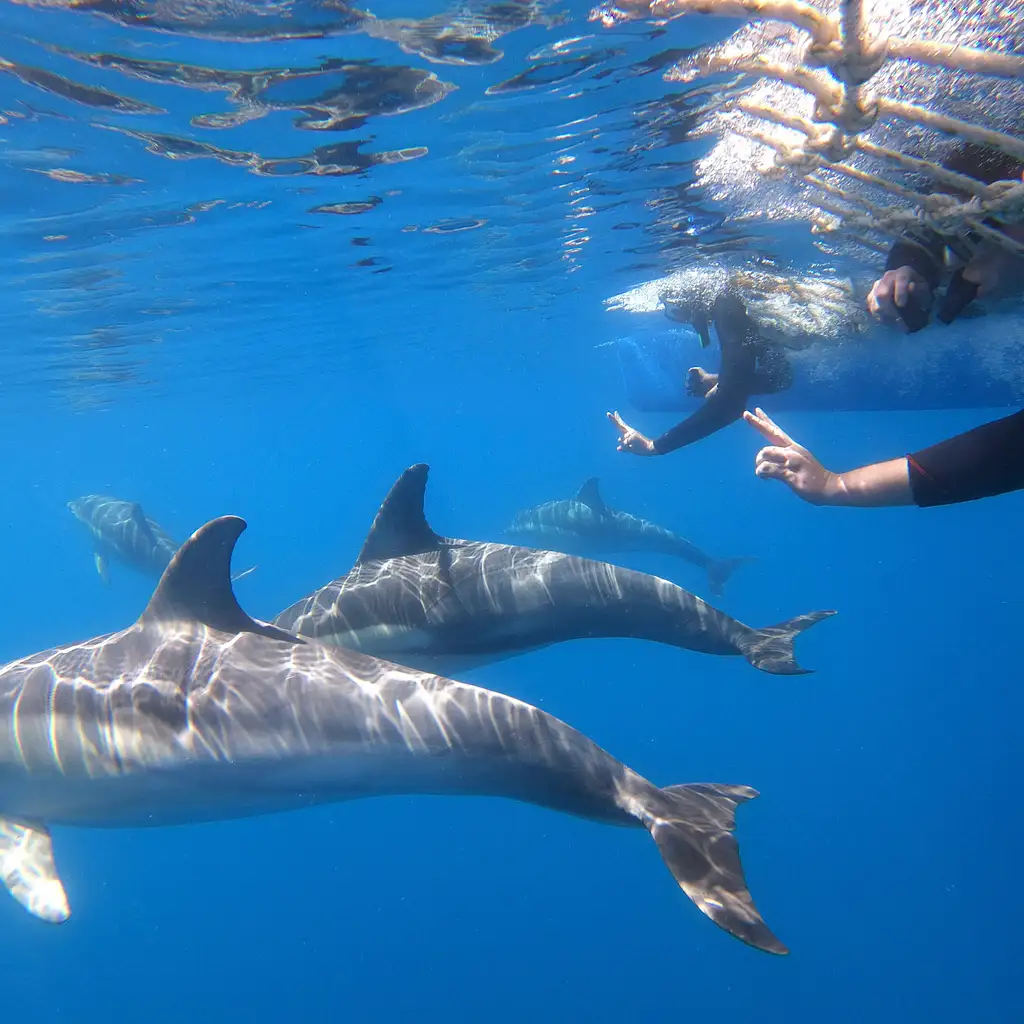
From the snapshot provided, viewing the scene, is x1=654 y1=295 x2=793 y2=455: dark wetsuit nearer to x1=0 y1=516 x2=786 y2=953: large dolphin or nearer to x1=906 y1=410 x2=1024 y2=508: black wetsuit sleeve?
x1=0 y1=516 x2=786 y2=953: large dolphin

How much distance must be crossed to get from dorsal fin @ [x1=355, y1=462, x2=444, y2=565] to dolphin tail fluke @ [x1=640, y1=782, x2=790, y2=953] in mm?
3566

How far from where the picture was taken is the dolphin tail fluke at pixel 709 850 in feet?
13.8

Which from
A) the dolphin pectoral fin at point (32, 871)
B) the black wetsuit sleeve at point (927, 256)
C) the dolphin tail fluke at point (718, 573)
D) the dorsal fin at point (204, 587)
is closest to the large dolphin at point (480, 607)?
the dorsal fin at point (204, 587)

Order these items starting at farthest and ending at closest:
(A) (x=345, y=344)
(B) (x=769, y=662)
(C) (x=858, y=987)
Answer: (A) (x=345, y=344) → (C) (x=858, y=987) → (B) (x=769, y=662)

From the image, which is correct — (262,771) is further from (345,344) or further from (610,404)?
(610,404)

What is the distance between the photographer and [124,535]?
50.4ft

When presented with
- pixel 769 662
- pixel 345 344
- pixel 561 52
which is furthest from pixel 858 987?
pixel 345 344

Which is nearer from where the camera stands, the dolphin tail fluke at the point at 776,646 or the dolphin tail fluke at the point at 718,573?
the dolphin tail fluke at the point at 776,646

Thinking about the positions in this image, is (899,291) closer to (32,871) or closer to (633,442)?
(633,442)

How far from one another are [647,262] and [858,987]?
16489mm

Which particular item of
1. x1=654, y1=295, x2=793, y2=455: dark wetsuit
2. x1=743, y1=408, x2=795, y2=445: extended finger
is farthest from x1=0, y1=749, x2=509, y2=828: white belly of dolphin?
x1=654, y1=295, x2=793, y2=455: dark wetsuit

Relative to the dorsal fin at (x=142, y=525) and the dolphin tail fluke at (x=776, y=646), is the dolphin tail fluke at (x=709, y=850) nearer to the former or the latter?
the dolphin tail fluke at (x=776, y=646)

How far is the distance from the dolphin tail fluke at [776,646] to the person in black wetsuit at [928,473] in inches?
114

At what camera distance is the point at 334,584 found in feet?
25.3
